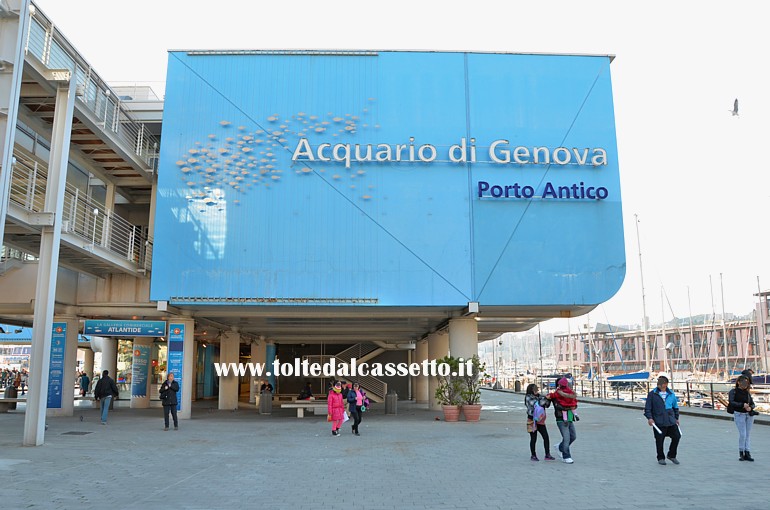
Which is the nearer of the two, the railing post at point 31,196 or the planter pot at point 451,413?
the railing post at point 31,196

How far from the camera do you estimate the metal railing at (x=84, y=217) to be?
16.5 metres

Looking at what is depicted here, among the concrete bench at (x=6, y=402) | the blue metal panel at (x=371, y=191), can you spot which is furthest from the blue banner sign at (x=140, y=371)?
the blue metal panel at (x=371, y=191)

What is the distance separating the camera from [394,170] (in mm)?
22453

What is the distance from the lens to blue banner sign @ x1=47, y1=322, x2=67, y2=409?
22469 mm

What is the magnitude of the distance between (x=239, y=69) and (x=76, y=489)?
17181 millimetres

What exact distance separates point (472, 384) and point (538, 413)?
447 inches

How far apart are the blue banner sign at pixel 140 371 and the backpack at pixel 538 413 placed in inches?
887

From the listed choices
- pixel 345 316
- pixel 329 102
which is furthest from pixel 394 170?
pixel 345 316

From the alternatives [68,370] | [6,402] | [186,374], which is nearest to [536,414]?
[186,374]

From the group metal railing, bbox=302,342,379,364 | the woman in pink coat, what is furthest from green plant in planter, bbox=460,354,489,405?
metal railing, bbox=302,342,379,364

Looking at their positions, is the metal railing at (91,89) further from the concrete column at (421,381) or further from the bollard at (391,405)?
the concrete column at (421,381)

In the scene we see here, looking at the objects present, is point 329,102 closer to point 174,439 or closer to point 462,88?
point 462,88

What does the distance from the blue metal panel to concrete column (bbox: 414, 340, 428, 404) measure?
16.1 metres

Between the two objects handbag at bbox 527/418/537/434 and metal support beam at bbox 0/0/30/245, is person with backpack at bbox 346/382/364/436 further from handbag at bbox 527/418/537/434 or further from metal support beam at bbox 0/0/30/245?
metal support beam at bbox 0/0/30/245
